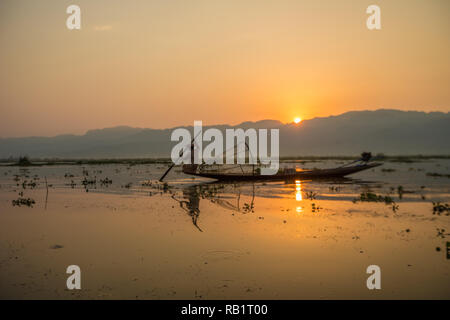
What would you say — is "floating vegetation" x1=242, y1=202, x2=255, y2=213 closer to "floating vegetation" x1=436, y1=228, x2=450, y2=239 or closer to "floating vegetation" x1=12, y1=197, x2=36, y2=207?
"floating vegetation" x1=436, y1=228, x2=450, y2=239

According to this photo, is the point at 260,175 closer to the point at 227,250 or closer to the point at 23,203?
the point at 23,203

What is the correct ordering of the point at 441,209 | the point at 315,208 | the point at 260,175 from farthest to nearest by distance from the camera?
the point at 260,175
the point at 315,208
the point at 441,209

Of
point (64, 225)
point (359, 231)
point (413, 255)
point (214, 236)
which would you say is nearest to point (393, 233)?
point (359, 231)

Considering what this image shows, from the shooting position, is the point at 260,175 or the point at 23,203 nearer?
the point at 23,203

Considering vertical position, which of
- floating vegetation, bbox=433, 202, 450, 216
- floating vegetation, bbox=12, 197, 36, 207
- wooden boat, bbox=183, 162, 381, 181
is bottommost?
floating vegetation, bbox=433, 202, 450, 216

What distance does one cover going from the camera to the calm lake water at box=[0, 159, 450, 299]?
29.1 ft

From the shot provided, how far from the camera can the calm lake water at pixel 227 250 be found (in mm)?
8883

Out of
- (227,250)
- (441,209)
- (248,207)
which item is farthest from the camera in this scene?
(248,207)

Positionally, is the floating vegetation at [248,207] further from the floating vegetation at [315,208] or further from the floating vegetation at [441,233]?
the floating vegetation at [441,233]


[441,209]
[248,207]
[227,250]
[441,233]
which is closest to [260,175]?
[248,207]

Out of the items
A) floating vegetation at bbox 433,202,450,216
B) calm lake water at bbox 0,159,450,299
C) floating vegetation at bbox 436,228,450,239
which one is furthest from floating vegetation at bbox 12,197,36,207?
floating vegetation at bbox 433,202,450,216

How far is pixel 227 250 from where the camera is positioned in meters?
12.0

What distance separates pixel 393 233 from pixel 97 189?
2361 centimetres

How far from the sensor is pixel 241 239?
43.9 ft
